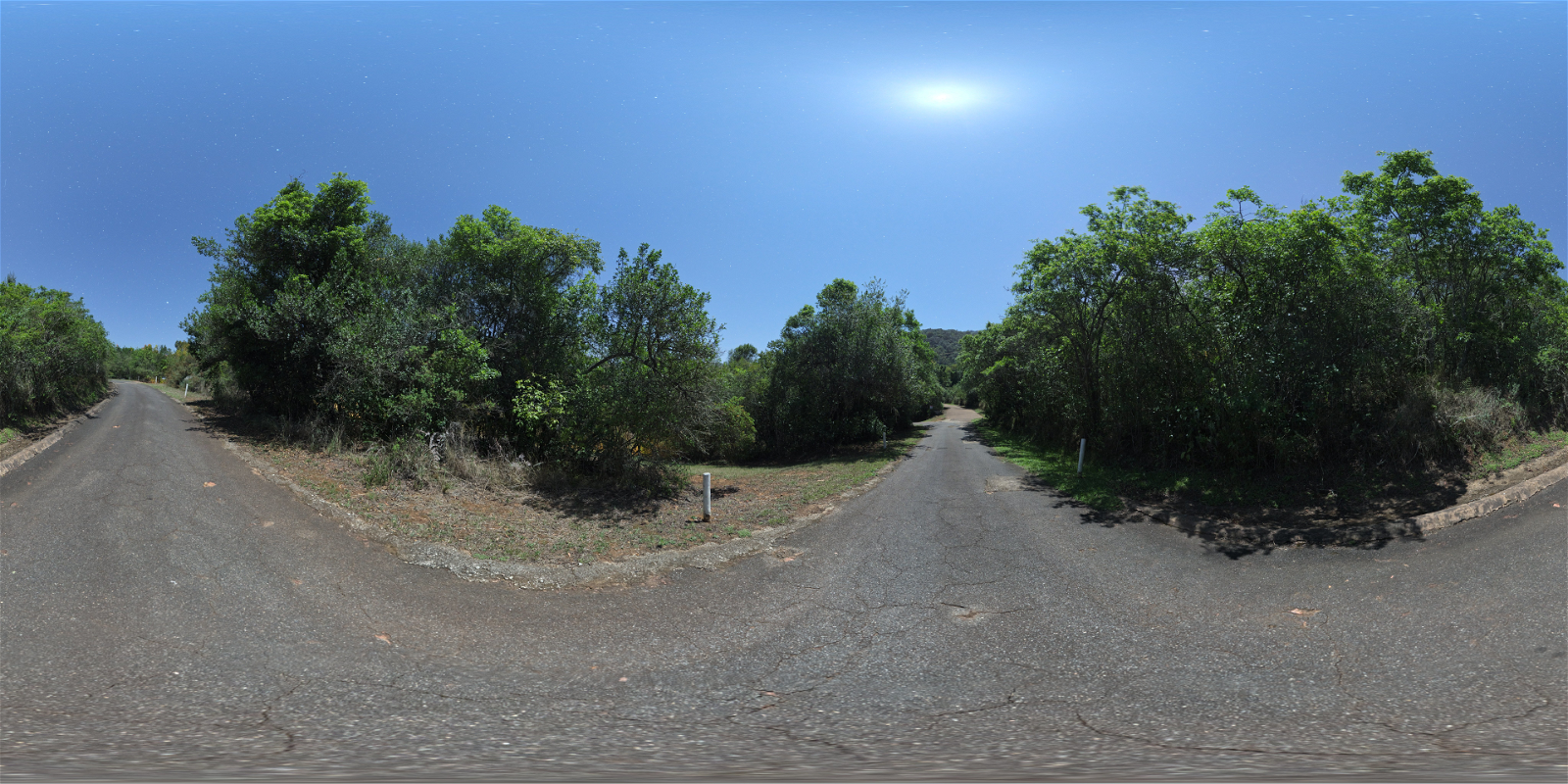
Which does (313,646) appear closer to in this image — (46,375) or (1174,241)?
(1174,241)

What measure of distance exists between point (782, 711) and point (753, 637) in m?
1.03

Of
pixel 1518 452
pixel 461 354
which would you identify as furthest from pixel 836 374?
pixel 1518 452

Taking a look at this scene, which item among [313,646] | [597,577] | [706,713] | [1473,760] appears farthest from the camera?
[597,577]

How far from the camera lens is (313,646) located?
4141 mm

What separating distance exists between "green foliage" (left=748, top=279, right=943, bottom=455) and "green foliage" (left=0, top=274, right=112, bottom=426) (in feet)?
71.7

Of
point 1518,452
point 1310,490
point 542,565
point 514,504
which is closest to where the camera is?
point 542,565

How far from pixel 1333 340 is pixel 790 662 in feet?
35.2

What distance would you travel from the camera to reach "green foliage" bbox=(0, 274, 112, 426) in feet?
48.3

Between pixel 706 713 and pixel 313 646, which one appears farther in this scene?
pixel 313 646

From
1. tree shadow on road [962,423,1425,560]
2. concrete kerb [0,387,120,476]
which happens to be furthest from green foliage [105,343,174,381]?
tree shadow on road [962,423,1425,560]

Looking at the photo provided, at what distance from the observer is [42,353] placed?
16.3 m

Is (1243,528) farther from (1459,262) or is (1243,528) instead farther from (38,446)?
(38,446)

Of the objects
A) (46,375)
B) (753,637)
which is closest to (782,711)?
(753,637)

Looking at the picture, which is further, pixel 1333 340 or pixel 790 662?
pixel 1333 340
